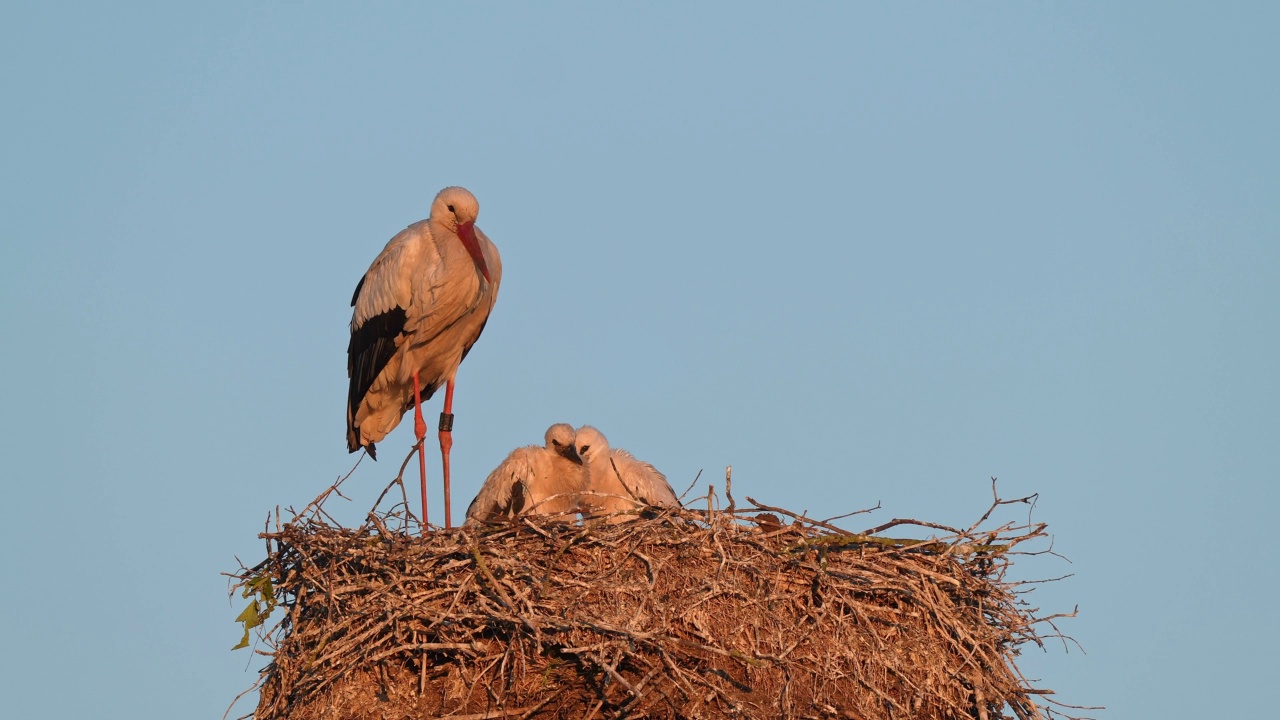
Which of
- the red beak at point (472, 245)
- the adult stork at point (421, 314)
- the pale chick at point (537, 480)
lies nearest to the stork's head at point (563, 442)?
the pale chick at point (537, 480)

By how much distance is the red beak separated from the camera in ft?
35.9

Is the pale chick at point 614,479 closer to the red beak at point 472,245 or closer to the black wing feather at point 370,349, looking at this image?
the red beak at point 472,245

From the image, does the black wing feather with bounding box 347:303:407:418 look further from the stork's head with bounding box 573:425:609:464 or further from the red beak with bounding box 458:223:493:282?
the stork's head with bounding box 573:425:609:464

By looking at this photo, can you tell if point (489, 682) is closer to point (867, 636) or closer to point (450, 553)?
point (450, 553)

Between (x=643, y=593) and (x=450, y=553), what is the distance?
92 cm

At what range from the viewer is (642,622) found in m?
7.73

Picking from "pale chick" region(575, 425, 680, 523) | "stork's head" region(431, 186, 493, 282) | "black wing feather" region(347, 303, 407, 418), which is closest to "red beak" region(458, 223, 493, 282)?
"stork's head" region(431, 186, 493, 282)

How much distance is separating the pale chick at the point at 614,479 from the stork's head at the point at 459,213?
155 centimetres

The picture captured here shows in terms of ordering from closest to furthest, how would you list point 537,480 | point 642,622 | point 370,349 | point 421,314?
1. point 642,622
2. point 537,480
3. point 421,314
4. point 370,349

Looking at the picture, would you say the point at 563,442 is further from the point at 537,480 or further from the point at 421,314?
the point at 421,314

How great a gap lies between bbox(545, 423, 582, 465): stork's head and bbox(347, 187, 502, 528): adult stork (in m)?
0.94

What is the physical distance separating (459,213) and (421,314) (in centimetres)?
70

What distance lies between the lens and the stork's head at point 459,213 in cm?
1103

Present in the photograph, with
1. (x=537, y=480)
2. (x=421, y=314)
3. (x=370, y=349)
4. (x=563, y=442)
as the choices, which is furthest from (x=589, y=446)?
(x=370, y=349)
